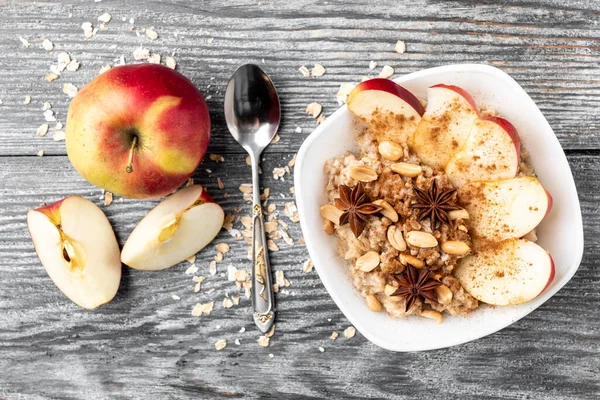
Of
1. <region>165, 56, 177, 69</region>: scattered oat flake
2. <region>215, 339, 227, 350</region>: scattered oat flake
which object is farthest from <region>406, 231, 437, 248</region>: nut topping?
<region>165, 56, 177, 69</region>: scattered oat flake

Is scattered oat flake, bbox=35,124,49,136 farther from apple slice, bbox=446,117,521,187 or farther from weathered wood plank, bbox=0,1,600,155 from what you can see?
apple slice, bbox=446,117,521,187

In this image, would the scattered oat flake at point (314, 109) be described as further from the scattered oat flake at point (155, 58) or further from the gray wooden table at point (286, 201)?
the scattered oat flake at point (155, 58)

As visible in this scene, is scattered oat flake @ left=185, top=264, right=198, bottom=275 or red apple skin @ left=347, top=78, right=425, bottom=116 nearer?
red apple skin @ left=347, top=78, right=425, bottom=116

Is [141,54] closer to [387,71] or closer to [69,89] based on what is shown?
[69,89]

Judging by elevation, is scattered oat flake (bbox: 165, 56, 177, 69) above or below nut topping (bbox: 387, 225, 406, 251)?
above

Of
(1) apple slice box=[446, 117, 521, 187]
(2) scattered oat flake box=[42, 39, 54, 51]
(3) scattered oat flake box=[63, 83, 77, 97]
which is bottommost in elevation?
(1) apple slice box=[446, 117, 521, 187]

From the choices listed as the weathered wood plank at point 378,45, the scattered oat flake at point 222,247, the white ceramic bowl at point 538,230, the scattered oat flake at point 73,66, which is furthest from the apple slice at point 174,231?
the scattered oat flake at point 73,66

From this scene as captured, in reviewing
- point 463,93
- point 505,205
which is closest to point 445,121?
point 463,93
